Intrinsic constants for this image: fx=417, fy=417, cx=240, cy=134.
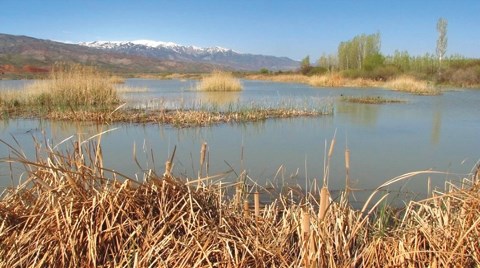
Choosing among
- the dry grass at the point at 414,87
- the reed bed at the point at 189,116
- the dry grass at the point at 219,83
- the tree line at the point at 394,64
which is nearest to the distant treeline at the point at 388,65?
the tree line at the point at 394,64

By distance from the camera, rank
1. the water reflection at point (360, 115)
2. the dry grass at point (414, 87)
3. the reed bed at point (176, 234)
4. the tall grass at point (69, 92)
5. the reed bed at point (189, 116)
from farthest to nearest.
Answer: the dry grass at point (414, 87) < the tall grass at point (69, 92) < the water reflection at point (360, 115) < the reed bed at point (189, 116) < the reed bed at point (176, 234)

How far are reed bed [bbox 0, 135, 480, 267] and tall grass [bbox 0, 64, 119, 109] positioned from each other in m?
8.16

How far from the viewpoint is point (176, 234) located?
73.8 inches

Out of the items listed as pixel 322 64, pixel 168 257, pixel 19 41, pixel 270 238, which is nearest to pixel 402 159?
pixel 270 238

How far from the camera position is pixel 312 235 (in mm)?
1729

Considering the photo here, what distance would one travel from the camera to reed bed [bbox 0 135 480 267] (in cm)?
175


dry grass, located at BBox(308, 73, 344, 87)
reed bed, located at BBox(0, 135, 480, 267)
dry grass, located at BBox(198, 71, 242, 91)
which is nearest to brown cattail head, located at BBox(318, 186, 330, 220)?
reed bed, located at BBox(0, 135, 480, 267)

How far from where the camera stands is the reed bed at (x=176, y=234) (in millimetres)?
1751

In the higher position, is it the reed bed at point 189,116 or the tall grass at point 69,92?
the tall grass at point 69,92

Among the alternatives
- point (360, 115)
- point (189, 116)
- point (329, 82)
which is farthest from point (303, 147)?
point (329, 82)

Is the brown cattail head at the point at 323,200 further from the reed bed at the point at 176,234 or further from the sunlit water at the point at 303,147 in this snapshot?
the sunlit water at the point at 303,147

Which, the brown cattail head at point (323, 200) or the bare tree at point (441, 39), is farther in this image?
the bare tree at point (441, 39)

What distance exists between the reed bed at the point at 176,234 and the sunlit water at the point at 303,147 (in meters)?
0.33

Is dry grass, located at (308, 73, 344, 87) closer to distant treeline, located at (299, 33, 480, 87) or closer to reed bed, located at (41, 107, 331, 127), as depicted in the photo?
distant treeline, located at (299, 33, 480, 87)
